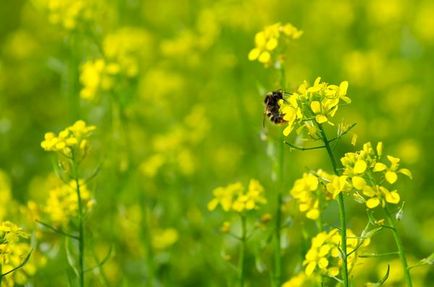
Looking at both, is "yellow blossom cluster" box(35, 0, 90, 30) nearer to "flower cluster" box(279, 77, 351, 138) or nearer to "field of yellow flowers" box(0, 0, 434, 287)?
"field of yellow flowers" box(0, 0, 434, 287)

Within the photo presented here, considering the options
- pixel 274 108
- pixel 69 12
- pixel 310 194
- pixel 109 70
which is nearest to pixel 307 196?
pixel 310 194

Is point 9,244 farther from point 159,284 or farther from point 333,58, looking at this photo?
point 333,58

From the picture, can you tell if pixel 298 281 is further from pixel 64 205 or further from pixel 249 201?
pixel 64 205

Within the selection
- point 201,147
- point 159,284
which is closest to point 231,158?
point 201,147

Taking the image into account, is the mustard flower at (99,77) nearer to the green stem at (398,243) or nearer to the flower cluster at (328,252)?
the flower cluster at (328,252)

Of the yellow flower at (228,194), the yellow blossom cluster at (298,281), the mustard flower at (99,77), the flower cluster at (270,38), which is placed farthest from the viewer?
the mustard flower at (99,77)

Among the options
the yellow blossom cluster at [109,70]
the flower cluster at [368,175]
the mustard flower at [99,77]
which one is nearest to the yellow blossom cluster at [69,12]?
the yellow blossom cluster at [109,70]
